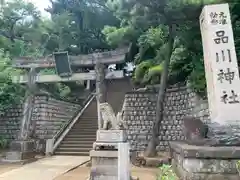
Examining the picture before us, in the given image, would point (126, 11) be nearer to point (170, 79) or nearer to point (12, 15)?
point (170, 79)

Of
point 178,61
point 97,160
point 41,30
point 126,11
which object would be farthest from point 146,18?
point 41,30

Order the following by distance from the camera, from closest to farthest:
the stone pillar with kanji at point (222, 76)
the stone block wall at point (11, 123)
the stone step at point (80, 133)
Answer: the stone pillar with kanji at point (222, 76)
the stone block wall at point (11, 123)
the stone step at point (80, 133)

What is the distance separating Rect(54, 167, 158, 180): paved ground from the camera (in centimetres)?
705

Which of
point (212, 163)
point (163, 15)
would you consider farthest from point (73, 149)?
point (212, 163)

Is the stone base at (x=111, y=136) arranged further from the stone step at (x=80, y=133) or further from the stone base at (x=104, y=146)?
the stone step at (x=80, y=133)

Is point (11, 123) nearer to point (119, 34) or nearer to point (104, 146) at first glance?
point (119, 34)

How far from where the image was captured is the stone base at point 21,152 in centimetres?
1031

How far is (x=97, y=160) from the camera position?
6.24 m

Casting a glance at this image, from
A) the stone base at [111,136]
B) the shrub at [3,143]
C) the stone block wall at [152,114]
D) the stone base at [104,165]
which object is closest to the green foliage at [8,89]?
the shrub at [3,143]

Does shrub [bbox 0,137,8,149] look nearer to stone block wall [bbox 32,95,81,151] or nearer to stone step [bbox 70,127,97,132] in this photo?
stone block wall [bbox 32,95,81,151]

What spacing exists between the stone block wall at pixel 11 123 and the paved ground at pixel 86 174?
6042 millimetres

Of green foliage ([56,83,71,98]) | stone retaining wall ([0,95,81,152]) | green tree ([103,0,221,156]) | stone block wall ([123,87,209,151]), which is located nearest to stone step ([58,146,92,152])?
stone retaining wall ([0,95,81,152])

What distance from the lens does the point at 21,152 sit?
10484mm

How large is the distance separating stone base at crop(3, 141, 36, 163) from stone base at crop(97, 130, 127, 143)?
517cm
